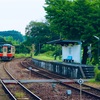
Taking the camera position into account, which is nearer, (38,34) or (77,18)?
(77,18)

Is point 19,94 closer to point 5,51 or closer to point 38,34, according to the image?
point 5,51

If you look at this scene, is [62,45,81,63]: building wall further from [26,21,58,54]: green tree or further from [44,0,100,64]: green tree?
[26,21,58,54]: green tree

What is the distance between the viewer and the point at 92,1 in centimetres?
2878

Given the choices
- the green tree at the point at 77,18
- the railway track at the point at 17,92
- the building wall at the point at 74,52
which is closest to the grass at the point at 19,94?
the railway track at the point at 17,92

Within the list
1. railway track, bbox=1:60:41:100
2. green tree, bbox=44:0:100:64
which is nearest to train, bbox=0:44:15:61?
green tree, bbox=44:0:100:64

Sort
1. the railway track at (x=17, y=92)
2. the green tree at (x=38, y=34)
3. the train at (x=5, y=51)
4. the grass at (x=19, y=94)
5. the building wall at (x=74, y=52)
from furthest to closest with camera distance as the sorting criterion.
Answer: the green tree at (x=38, y=34)
the train at (x=5, y=51)
the building wall at (x=74, y=52)
the grass at (x=19, y=94)
the railway track at (x=17, y=92)

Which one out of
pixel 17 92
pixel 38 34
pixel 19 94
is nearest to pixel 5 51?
pixel 38 34

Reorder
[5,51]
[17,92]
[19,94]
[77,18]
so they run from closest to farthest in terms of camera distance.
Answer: [19,94] < [17,92] < [77,18] < [5,51]

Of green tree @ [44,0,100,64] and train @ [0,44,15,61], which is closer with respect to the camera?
green tree @ [44,0,100,64]

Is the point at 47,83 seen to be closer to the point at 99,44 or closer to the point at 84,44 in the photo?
the point at 99,44

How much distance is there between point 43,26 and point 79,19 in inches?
2170

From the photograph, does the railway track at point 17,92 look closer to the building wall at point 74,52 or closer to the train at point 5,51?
the building wall at point 74,52

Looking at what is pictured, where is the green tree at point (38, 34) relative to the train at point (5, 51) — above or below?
above

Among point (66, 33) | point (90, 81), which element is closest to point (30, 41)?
point (66, 33)
